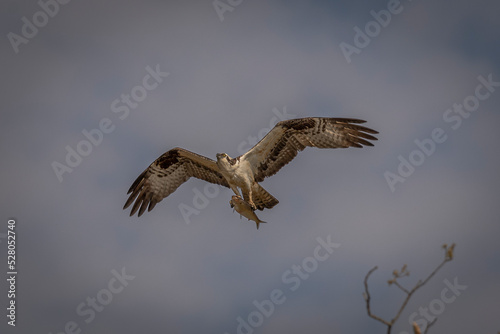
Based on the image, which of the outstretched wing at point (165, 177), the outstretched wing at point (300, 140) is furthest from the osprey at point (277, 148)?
the outstretched wing at point (165, 177)

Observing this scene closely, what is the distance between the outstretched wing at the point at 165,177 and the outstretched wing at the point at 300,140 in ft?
4.29

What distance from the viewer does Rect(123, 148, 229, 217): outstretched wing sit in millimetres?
14789

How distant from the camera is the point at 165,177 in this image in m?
15.3

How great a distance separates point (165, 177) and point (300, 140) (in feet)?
12.2

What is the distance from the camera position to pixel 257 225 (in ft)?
39.9

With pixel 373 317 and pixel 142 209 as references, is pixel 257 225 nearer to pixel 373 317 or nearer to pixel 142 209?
pixel 142 209

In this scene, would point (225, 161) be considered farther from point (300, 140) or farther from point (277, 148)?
point (300, 140)

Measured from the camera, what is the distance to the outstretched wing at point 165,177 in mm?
14789

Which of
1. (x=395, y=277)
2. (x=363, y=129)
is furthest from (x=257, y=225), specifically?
(x=395, y=277)

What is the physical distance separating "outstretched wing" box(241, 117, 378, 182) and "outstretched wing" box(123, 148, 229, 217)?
131 centimetres

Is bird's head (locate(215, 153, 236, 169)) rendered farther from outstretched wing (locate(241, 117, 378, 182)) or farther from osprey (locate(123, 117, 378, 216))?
outstretched wing (locate(241, 117, 378, 182))

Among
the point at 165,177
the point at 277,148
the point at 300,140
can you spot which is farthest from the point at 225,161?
the point at 165,177

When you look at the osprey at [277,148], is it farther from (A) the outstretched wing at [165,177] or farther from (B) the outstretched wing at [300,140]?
(A) the outstretched wing at [165,177]

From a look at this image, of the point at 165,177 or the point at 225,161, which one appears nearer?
the point at 225,161
